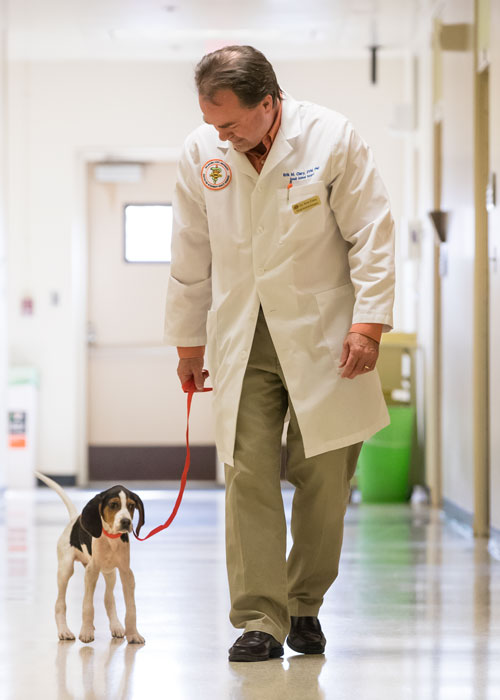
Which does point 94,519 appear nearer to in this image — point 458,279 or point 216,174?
point 216,174

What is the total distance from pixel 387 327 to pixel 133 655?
0.89 metres

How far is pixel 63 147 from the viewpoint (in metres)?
6.90

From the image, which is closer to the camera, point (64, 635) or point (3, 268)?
point (64, 635)

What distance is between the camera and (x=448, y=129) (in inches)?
203

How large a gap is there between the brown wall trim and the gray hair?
5067mm

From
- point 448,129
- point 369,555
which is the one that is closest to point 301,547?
point 369,555

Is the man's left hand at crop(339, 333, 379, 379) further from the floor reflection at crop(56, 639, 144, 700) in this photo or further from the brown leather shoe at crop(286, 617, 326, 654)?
the floor reflection at crop(56, 639, 144, 700)

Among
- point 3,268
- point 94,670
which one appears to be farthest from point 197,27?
point 94,670

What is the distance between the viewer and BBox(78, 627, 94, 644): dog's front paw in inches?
91.6

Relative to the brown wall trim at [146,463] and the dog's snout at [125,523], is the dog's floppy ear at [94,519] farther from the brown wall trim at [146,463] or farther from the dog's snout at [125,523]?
the brown wall trim at [146,463]

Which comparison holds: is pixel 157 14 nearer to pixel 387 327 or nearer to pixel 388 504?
Answer: pixel 388 504

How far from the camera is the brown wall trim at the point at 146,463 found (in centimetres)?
700

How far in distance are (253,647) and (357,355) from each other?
634mm

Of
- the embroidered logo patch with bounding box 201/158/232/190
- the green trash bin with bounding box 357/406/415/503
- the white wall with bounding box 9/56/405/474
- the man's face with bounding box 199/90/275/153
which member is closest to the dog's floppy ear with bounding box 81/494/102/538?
the embroidered logo patch with bounding box 201/158/232/190
